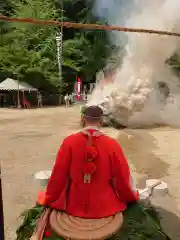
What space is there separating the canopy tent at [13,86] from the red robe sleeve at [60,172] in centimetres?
2108

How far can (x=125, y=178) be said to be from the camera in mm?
3125

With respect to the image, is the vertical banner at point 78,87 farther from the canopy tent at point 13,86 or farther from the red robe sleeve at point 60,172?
the red robe sleeve at point 60,172

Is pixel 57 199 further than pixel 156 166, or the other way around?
pixel 156 166

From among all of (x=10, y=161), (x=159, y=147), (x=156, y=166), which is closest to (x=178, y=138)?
(x=159, y=147)

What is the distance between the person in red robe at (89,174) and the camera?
120 inches

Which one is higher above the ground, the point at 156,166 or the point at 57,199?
the point at 57,199

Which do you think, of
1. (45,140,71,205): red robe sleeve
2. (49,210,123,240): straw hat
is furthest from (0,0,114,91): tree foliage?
(49,210,123,240): straw hat

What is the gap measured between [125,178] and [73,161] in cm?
47

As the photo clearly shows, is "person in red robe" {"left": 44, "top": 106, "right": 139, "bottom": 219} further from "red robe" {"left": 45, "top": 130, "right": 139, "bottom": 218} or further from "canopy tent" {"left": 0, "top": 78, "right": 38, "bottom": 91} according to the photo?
"canopy tent" {"left": 0, "top": 78, "right": 38, "bottom": 91}

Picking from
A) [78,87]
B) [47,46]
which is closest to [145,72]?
[78,87]

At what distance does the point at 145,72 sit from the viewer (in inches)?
550

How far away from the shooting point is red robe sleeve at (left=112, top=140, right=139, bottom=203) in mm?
3088

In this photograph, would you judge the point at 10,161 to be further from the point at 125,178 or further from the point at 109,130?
the point at 125,178

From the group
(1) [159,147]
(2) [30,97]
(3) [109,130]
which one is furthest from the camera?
(2) [30,97]
